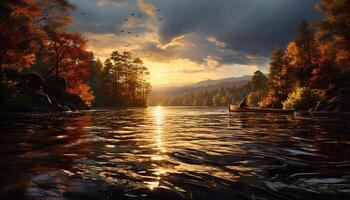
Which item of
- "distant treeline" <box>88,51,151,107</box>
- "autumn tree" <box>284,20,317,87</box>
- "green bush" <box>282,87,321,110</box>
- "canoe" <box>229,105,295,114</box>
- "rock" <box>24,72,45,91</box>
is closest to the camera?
"canoe" <box>229,105,295,114</box>

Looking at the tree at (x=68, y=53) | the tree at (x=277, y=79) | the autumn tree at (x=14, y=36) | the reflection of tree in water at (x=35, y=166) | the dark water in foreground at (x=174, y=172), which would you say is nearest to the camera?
the dark water in foreground at (x=174, y=172)

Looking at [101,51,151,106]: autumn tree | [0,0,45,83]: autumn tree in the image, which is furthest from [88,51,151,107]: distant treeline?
[0,0,45,83]: autumn tree

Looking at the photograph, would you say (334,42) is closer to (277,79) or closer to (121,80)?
(277,79)

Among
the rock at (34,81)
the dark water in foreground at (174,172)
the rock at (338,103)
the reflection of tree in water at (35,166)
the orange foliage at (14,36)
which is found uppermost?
the orange foliage at (14,36)

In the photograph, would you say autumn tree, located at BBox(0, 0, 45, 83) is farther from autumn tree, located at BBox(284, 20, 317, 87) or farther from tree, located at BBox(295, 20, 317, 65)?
tree, located at BBox(295, 20, 317, 65)

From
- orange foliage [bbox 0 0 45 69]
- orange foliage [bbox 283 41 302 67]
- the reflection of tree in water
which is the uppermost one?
orange foliage [bbox 283 41 302 67]

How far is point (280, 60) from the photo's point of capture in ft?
196

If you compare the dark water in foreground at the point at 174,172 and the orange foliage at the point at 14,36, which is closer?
the dark water in foreground at the point at 174,172

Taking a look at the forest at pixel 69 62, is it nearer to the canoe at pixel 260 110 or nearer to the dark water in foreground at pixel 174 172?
the canoe at pixel 260 110

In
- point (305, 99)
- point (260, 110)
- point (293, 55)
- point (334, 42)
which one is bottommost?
point (260, 110)

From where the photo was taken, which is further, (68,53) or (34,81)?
(68,53)

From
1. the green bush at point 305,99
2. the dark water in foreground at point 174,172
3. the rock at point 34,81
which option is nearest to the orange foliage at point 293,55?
the green bush at point 305,99

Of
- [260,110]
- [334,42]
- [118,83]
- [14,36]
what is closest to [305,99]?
[260,110]

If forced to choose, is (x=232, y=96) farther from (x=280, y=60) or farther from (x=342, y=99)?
(x=342, y=99)
